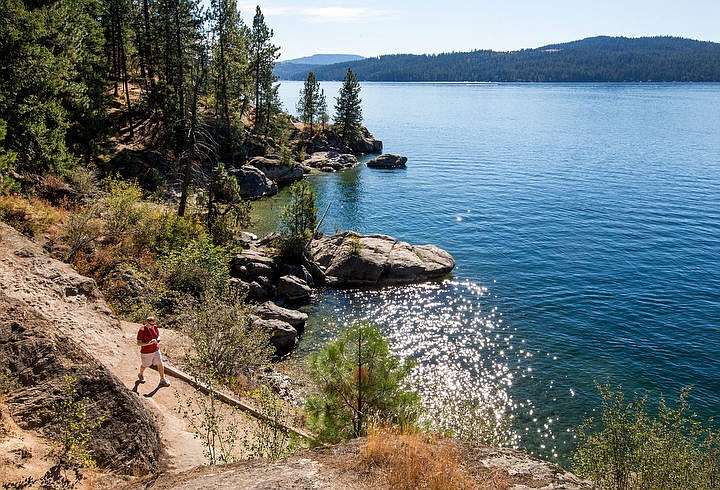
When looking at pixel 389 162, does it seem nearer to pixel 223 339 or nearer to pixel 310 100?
pixel 310 100

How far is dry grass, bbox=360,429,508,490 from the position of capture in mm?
9078

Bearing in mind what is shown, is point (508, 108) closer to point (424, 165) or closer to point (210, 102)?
point (424, 165)

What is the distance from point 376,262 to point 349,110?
195 feet

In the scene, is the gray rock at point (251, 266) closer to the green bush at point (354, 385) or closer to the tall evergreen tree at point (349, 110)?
the green bush at point (354, 385)

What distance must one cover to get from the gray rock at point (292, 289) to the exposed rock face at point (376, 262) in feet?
10.1

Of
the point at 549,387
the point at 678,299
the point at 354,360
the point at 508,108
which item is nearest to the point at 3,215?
the point at 354,360

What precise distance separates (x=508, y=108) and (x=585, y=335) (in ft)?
520

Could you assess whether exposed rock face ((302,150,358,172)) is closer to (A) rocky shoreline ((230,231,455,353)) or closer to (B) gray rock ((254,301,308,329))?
(A) rocky shoreline ((230,231,455,353))

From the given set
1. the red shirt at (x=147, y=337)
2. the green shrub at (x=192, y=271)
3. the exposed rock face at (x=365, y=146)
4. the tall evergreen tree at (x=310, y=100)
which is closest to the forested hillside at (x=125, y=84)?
the green shrub at (x=192, y=271)

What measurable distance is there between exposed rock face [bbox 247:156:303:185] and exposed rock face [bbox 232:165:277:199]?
4.22 metres

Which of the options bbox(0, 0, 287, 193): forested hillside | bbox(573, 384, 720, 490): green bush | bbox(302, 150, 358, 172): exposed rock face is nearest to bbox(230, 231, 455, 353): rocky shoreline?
bbox(0, 0, 287, 193): forested hillside

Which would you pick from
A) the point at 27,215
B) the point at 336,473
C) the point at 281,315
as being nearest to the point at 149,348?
the point at 336,473

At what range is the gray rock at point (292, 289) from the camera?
3366 centimetres

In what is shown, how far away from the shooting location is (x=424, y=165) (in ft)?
265
